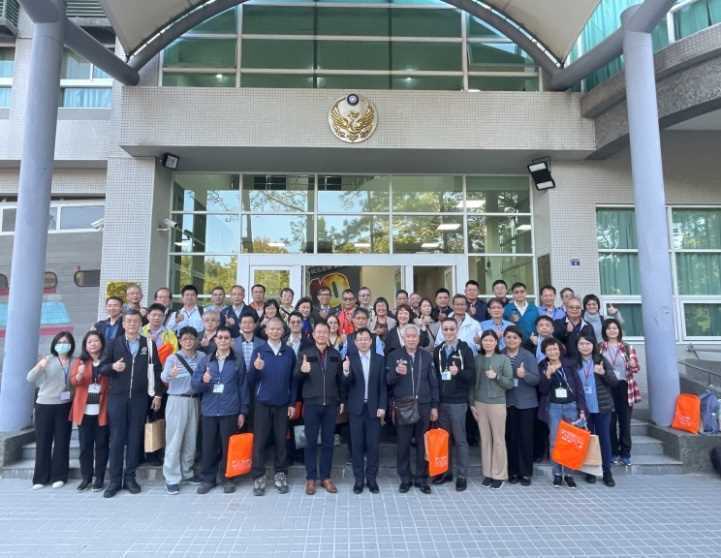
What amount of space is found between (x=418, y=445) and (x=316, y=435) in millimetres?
1079

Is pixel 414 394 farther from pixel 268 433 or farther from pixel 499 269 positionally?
pixel 499 269

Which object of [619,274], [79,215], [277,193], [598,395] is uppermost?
[277,193]

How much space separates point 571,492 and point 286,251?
21.2ft

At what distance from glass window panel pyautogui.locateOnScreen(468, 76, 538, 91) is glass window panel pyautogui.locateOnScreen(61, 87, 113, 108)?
7412 millimetres

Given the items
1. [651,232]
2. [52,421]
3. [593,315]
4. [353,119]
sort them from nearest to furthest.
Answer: [52,421] → [593,315] → [651,232] → [353,119]

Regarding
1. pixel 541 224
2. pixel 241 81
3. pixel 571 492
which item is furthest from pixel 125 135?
pixel 571 492

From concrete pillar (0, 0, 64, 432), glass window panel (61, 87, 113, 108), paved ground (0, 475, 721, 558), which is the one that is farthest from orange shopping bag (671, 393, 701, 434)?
glass window panel (61, 87, 113, 108)

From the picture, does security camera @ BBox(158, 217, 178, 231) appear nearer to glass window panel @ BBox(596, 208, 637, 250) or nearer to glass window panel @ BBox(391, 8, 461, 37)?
glass window panel @ BBox(391, 8, 461, 37)

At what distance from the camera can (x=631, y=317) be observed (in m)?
8.69

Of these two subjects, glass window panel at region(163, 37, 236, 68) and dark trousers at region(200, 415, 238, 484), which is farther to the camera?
glass window panel at region(163, 37, 236, 68)

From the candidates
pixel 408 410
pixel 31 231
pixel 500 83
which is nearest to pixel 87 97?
pixel 31 231

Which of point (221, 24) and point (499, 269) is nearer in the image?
point (221, 24)

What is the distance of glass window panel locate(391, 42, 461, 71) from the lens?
8883 millimetres

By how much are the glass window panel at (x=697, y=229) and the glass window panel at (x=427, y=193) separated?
168 inches
